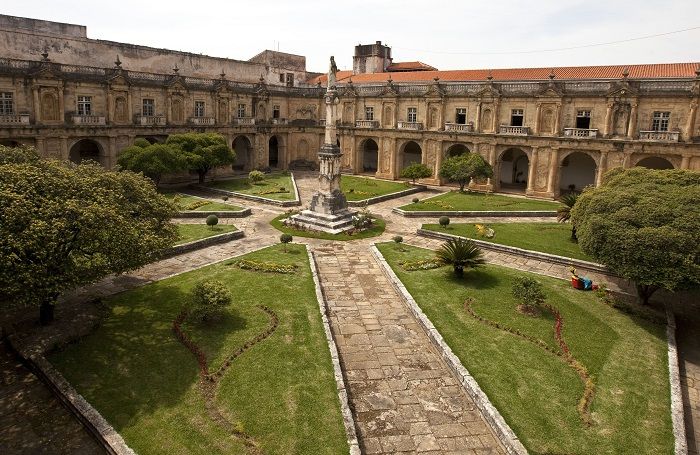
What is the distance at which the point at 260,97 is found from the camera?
155 feet

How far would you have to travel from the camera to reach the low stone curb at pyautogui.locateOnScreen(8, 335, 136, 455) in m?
10.1

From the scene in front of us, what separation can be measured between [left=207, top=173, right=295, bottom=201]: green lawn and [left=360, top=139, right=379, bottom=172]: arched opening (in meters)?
12.1

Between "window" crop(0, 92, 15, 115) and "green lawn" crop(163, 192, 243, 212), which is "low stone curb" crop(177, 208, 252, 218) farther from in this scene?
"window" crop(0, 92, 15, 115)

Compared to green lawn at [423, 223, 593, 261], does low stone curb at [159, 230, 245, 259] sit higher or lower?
lower

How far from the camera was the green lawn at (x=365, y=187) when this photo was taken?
36.7 m

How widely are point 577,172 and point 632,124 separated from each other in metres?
8.20

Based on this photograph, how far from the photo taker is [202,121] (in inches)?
1645

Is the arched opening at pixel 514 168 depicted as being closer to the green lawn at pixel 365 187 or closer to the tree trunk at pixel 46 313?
the green lawn at pixel 365 187

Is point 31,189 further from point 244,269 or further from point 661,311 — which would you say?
point 661,311

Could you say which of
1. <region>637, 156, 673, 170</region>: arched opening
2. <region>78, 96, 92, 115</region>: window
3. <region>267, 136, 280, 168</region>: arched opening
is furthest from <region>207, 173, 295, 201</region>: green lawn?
<region>637, 156, 673, 170</region>: arched opening

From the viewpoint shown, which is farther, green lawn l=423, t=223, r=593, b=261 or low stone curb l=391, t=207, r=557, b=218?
low stone curb l=391, t=207, r=557, b=218

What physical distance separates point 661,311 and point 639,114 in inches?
843

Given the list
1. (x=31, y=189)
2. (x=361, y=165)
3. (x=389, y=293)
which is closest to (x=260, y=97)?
(x=361, y=165)

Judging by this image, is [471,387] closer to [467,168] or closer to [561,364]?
[561,364]
